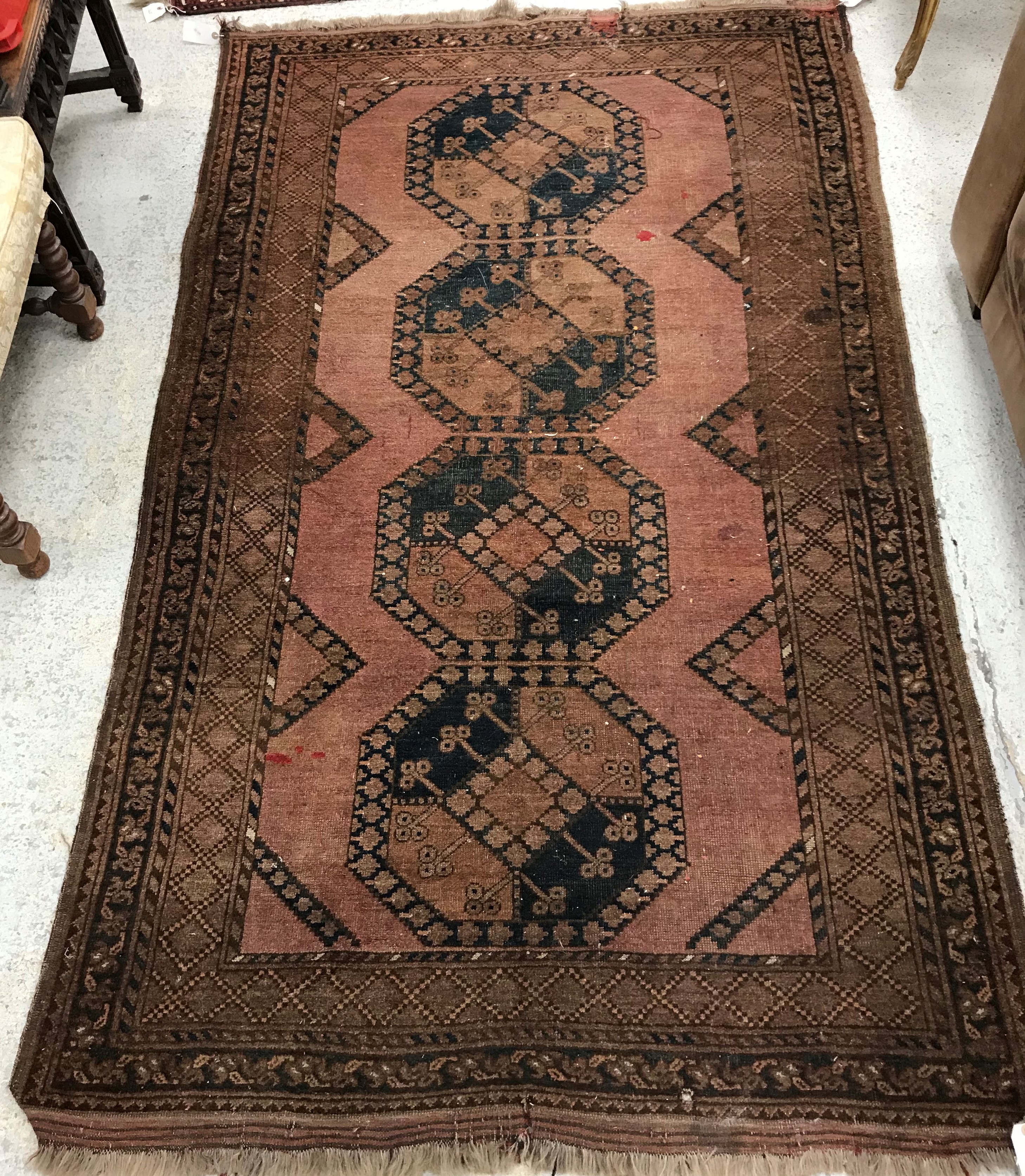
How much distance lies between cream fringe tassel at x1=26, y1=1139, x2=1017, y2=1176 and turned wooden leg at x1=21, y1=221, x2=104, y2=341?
1574 mm

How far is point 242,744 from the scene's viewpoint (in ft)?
6.21

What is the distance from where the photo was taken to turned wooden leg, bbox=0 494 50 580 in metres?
1.99

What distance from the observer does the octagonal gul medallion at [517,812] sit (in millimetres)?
1740

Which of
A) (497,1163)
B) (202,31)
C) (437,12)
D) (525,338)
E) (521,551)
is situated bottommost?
(497,1163)

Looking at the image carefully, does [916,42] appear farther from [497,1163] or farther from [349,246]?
[497,1163]

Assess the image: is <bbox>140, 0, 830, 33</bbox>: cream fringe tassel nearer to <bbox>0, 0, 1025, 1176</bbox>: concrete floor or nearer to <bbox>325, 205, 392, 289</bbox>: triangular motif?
<bbox>0, 0, 1025, 1176</bbox>: concrete floor

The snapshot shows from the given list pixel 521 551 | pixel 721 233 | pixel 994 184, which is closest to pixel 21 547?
pixel 521 551

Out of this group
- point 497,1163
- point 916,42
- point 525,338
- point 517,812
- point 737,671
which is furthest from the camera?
point 916,42

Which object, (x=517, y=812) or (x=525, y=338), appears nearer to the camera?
(x=517, y=812)

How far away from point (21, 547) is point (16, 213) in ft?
1.91

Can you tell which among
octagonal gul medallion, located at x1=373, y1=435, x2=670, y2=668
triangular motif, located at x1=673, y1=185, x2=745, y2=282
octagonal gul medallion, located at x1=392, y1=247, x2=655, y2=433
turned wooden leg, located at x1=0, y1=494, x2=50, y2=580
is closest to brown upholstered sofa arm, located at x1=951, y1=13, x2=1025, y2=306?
triangular motif, located at x1=673, y1=185, x2=745, y2=282

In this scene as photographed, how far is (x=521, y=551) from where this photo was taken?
207 centimetres

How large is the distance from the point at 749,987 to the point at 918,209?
1749 mm

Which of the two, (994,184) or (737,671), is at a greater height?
(994,184)
